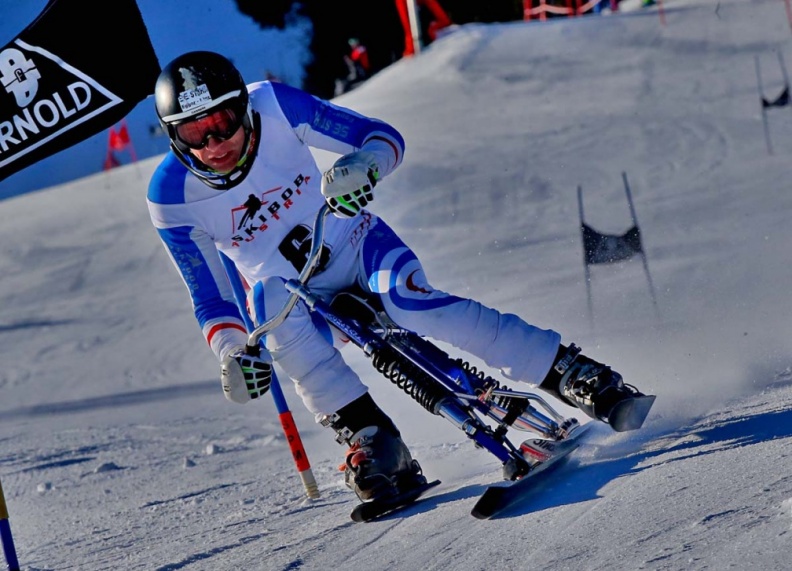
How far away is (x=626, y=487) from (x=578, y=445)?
87 cm

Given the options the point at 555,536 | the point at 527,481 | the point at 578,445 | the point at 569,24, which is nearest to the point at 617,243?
the point at 578,445

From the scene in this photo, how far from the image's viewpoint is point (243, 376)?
4.11 meters

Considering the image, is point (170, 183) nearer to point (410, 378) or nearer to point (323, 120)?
point (323, 120)

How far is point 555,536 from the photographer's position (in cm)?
321

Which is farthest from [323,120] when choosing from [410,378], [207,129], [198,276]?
[410,378]

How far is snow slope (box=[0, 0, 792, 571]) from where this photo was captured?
11.5ft

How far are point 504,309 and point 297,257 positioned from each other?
154 inches

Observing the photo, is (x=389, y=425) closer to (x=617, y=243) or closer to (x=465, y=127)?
(x=617, y=243)

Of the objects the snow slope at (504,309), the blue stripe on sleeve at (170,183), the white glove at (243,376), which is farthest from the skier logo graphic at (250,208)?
the snow slope at (504,309)

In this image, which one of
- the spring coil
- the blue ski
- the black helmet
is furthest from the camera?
the spring coil

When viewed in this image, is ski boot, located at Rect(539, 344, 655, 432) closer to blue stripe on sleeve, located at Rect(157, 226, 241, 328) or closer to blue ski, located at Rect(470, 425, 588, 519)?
blue ski, located at Rect(470, 425, 588, 519)

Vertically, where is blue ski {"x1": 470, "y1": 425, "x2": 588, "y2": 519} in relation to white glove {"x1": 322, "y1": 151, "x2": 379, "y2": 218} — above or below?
below

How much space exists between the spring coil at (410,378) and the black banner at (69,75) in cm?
254

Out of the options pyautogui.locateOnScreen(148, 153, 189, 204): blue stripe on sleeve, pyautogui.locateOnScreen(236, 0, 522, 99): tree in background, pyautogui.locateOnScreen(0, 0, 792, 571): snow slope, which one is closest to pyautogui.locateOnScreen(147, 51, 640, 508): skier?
pyautogui.locateOnScreen(148, 153, 189, 204): blue stripe on sleeve
